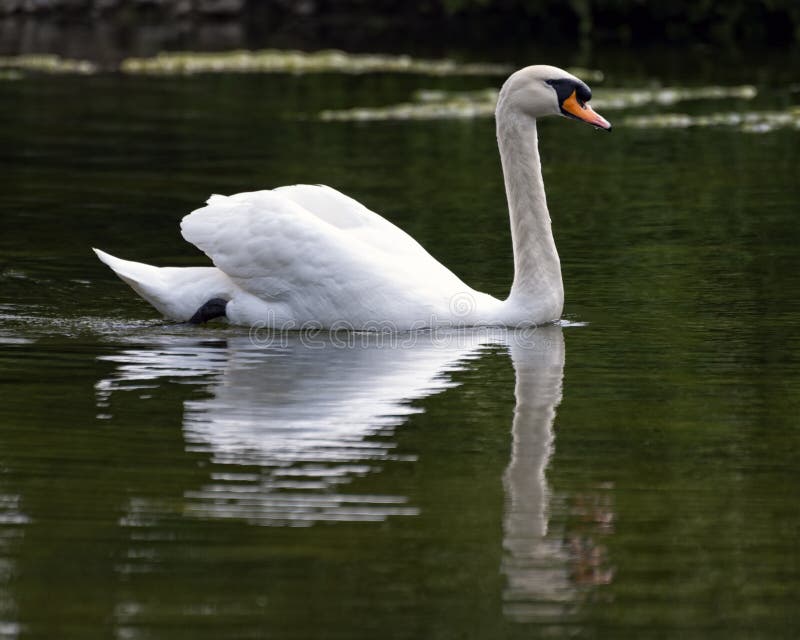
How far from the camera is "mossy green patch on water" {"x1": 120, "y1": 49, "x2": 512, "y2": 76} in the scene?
29375 mm

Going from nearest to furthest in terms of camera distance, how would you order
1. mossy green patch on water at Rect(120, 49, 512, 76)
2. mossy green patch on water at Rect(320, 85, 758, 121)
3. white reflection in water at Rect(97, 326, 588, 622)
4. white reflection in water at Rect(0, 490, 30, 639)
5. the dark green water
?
1. white reflection in water at Rect(0, 490, 30, 639)
2. the dark green water
3. white reflection in water at Rect(97, 326, 588, 622)
4. mossy green patch on water at Rect(320, 85, 758, 121)
5. mossy green patch on water at Rect(120, 49, 512, 76)

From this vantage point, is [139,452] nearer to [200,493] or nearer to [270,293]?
[200,493]

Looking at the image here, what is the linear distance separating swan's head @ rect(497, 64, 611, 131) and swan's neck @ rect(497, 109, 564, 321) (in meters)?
0.11

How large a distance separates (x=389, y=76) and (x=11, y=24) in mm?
15538

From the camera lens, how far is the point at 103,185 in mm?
16172

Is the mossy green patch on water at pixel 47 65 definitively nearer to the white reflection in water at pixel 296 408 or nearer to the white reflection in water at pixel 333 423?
the white reflection in water at pixel 296 408

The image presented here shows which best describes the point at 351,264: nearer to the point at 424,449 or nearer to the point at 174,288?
the point at 174,288

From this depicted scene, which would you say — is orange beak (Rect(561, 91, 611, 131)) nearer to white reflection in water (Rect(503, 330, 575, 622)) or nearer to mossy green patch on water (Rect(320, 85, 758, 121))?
white reflection in water (Rect(503, 330, 575, 622))

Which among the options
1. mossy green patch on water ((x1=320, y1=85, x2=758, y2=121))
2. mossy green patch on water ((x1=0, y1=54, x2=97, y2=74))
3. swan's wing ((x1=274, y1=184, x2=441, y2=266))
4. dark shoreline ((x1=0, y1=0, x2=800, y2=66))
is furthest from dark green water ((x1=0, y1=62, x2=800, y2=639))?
dark shoreline ((x1=0, y1=0, x2=800, y2=66))

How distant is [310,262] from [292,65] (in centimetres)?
2092

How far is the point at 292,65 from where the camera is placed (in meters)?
30.2

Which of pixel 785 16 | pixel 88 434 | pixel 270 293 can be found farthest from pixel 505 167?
pixel 785 16

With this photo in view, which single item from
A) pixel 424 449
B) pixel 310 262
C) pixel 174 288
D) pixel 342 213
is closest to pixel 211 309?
pixel 174 288

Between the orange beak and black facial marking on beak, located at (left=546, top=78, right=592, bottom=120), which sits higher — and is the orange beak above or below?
below
